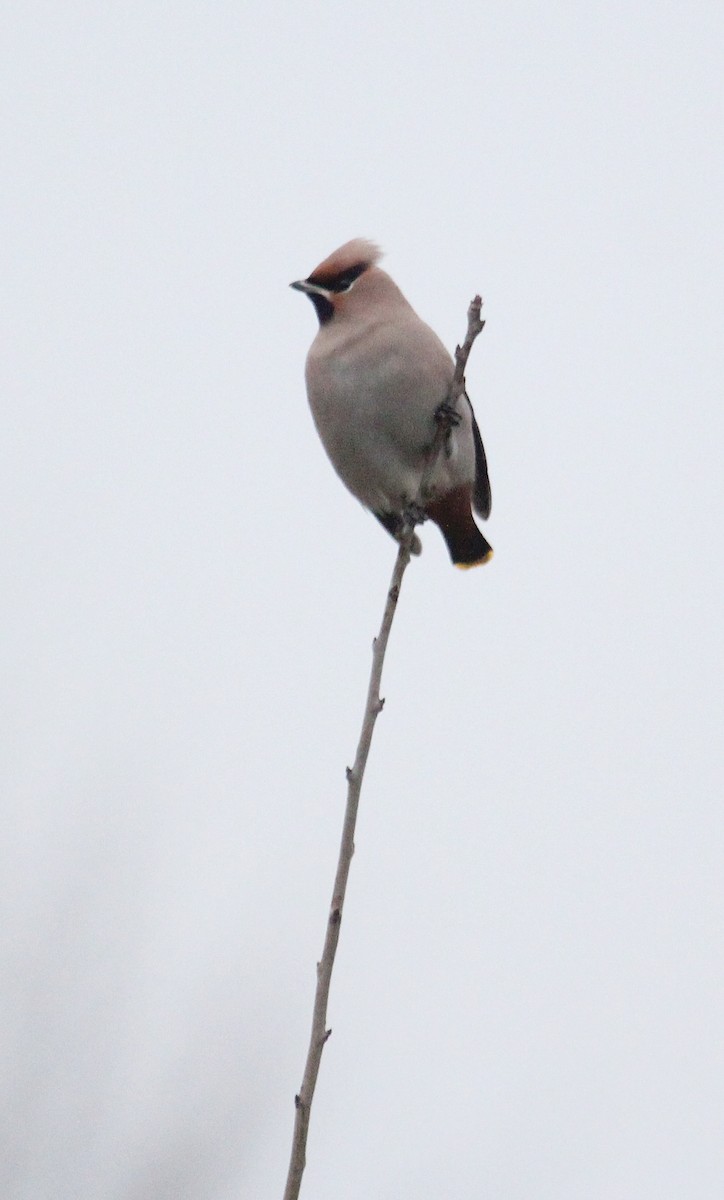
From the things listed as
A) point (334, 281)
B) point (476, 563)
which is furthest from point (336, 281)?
point (476, 563)

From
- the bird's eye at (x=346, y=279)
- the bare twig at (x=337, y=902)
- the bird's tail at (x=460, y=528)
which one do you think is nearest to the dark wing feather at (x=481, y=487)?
the bird's tail at (x=460, y=528)

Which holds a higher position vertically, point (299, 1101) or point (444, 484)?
point (444, 484)

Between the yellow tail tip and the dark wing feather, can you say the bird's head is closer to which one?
the dark wing feather

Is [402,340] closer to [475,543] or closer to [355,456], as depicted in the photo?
[355,456]

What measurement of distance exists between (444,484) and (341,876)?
8.86ft

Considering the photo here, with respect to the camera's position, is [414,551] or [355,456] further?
[414,551]

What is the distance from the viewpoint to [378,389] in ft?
14.0

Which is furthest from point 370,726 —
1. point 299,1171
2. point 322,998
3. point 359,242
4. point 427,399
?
point 359,242

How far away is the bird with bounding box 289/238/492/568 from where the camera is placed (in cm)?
429

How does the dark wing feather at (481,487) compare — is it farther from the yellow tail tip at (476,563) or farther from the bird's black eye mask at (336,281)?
the bird's black eye mask at (336,281)

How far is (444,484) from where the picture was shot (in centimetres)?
465

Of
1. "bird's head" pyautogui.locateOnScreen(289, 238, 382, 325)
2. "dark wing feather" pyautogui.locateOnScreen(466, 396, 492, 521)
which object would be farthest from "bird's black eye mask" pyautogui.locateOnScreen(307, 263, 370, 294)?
"dark wing feather" pyautogui.locateOnScreen(466, 396, 492, 521)

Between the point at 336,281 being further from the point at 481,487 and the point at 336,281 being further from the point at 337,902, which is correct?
the point at 337,902

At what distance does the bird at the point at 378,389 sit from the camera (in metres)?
4.29
